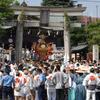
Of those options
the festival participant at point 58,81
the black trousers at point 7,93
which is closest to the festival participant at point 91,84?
the festival participant at point 58,81

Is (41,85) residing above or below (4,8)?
below

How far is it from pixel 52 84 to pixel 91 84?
163cm

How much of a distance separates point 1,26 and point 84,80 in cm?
2654

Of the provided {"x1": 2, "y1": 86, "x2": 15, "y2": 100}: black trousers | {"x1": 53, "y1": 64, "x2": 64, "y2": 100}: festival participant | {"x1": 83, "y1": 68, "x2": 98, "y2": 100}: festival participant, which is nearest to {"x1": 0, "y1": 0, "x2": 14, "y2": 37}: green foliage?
{"x1": 2, "y1": 86, "x2": 15, "y2": 100}: black trousers

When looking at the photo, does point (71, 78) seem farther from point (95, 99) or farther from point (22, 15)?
point (22, 15)

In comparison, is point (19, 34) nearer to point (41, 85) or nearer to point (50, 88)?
point (41, 85)

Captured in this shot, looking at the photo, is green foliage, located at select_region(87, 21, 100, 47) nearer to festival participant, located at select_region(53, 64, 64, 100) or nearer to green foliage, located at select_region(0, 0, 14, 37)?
green foliage, located at select_region(0, 0, 14, 37)

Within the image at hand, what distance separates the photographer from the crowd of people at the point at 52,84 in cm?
2155

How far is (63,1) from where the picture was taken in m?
86.6

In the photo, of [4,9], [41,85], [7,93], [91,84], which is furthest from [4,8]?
[91,84]

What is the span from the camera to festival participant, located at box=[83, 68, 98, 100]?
21.2 metres

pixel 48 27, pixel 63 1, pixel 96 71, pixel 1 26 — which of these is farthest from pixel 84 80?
pixel 63 1

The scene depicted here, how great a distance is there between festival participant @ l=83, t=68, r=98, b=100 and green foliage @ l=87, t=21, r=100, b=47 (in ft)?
141

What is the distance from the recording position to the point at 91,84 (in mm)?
21344
